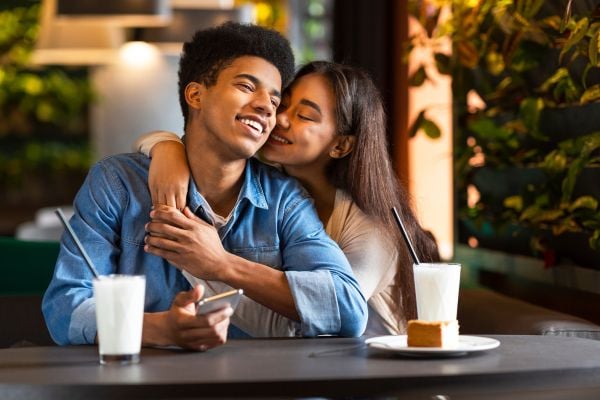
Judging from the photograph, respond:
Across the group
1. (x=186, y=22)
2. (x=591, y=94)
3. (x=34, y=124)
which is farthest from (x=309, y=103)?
(x=34, y=124)

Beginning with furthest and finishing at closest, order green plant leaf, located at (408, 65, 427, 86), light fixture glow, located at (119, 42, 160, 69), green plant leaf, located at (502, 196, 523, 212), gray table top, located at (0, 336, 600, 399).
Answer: light fixture glow, located at (119, 42, 160, 69), green plant leaf, located at (408, 65, 427, 86), green plant leaf, located at (502, 196, 523, 212), gray table top, located at (0, 336, 600, 399)

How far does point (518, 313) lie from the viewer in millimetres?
2445

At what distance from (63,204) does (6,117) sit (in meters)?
0.83

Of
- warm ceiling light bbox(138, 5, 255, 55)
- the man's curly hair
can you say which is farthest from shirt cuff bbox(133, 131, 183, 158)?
warm ceiling light bbox(138, 5, 255, 55)

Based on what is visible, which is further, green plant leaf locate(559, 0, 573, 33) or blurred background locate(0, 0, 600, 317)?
blurred background locate(0, 0, 600, 317)

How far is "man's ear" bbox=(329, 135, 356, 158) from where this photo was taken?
245 centimetres

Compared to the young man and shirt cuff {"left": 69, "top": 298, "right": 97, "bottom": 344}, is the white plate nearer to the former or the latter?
the young man

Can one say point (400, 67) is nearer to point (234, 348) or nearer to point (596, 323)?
point (596, 323)

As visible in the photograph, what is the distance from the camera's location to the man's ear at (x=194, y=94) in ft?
7.47

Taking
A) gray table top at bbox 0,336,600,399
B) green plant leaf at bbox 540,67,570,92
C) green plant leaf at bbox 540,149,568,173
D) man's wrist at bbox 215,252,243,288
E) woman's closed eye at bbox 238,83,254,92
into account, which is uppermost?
green plant leaf at bbox 540,67,570,92

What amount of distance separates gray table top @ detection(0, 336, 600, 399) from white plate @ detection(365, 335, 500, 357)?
12 millimetres

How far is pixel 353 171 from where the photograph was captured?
241cm

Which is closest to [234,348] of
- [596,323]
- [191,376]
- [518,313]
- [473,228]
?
[191,376]

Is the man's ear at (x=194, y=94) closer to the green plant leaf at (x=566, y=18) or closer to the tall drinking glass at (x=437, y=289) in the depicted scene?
the tall drinking glass at (x=437, y=289)
